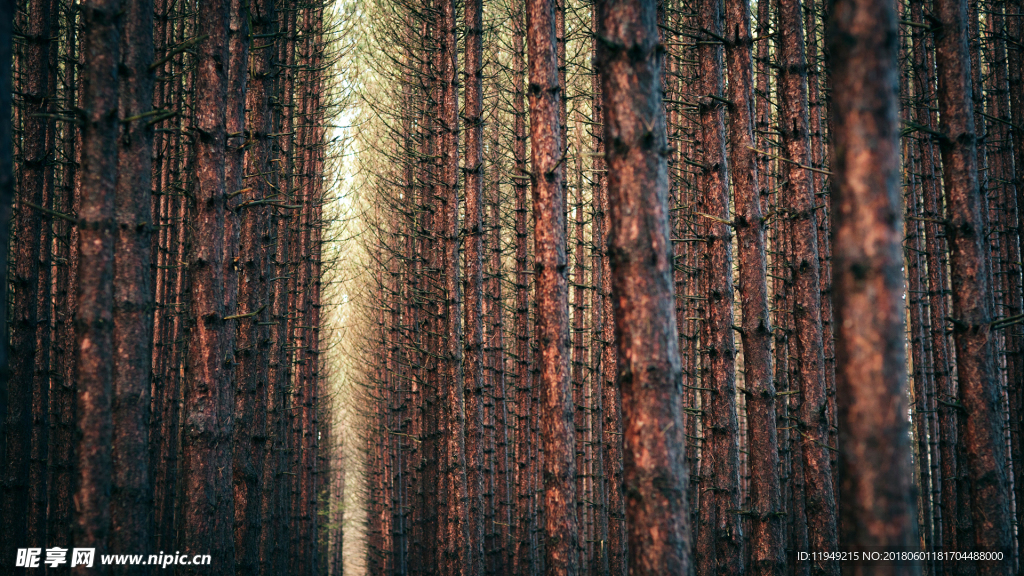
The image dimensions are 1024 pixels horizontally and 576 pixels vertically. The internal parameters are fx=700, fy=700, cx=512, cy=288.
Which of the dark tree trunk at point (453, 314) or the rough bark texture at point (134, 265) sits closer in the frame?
the rough bark texture at point (134, 265)

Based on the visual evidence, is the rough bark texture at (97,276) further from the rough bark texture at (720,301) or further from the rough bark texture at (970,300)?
the rough bark texture at (970,300)

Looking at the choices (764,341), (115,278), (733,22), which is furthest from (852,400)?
(115,278)

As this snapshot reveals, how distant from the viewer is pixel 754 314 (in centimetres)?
662

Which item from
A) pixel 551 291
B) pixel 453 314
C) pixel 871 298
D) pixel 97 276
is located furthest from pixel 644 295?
pixel 453 314

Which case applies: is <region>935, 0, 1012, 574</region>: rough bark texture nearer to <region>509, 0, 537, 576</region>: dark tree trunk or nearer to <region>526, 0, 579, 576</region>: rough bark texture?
<region>526, 0, 579, 576</region>: rough bark texture

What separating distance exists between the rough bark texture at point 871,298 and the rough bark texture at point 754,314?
336 centimetres

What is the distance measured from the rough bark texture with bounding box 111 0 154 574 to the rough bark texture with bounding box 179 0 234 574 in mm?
992

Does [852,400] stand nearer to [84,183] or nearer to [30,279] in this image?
[84,183]

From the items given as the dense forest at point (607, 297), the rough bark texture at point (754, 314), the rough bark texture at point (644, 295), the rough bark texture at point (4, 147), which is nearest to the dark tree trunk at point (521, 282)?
the dense forest at point (607, 297)

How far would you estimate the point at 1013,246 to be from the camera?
12016 mm

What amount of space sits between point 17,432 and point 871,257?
9.32 meters

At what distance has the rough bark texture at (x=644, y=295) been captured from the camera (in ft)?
13.6

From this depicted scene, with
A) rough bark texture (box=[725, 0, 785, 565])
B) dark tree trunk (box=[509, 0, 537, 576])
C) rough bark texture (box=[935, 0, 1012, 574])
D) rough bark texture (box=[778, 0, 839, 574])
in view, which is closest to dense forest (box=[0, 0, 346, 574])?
dark tree trunk (box=[509, 0, 537, 576])

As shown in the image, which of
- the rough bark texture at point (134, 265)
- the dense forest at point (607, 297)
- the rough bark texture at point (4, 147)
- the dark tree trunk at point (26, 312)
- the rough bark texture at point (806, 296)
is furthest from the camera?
the dark tree trunk at point (26, 312)
